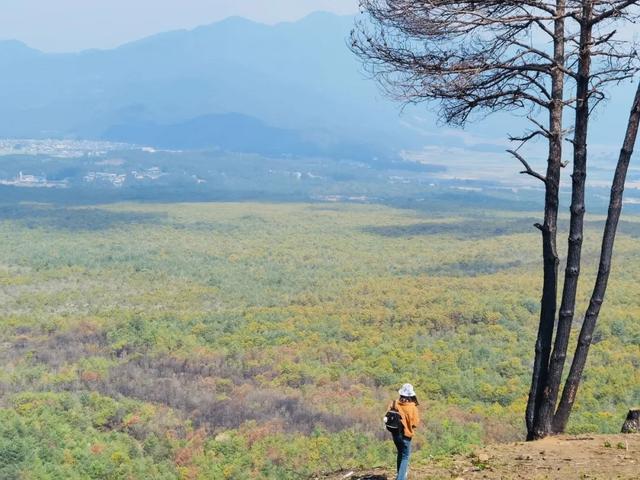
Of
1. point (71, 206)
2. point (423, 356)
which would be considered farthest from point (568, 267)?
point (71, 206)

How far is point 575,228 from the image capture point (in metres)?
9.49

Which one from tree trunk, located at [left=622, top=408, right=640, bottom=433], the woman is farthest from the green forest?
the woman

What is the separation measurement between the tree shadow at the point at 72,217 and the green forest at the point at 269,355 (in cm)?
1678

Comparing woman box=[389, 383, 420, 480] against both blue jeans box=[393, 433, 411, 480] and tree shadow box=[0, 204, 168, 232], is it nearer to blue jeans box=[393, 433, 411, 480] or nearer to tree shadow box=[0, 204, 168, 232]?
blue jeans box=[393, 433, 411, 480]

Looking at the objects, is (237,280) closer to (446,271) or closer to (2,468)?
(446,271)

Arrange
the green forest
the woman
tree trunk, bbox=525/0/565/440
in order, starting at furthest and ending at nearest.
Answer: the green forest
tree trunk, bbox=525/0/565/440
the woman

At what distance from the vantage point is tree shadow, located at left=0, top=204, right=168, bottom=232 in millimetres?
79738

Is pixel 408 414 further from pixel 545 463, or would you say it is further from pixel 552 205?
pixel 552 205

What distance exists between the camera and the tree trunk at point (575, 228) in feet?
30.6

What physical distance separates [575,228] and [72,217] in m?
82.8

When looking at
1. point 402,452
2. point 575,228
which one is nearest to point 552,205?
point 575,228

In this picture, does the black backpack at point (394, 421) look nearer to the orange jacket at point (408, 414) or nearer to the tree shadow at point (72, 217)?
the orange jacket at point (408, 414)

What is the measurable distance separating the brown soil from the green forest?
97.6 inches

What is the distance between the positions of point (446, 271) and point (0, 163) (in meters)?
136
